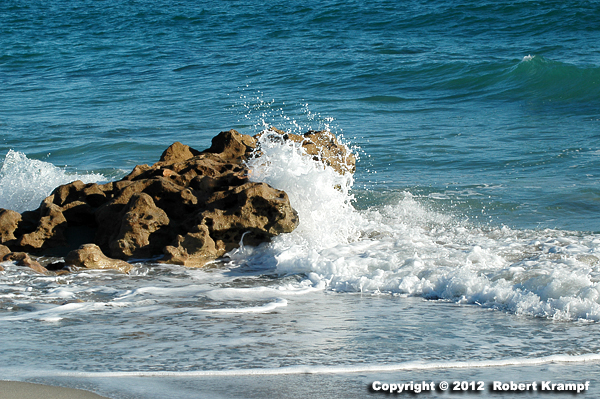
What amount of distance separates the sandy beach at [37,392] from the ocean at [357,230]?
8cm

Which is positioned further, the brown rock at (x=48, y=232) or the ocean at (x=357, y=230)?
the brown rock at (x=48, y=232)

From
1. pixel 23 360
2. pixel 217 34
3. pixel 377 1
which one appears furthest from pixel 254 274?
pixel 377 1

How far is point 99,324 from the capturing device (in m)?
4.09

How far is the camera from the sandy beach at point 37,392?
2.99 metres

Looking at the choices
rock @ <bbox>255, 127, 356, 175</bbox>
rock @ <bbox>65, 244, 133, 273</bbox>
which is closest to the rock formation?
rock @ <bbox>65, 244, 133, 273</bbox>

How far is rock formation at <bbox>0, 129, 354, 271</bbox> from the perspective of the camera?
579 cm

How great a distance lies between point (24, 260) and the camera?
5516mm

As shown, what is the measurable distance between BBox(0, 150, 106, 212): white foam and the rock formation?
3.92 feet

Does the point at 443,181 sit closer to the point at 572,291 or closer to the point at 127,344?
the point at 572,291

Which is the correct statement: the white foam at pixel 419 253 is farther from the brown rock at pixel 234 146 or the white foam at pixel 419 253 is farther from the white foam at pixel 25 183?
the white foam at pixel 25 183

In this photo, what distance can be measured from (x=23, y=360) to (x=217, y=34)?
907 inches

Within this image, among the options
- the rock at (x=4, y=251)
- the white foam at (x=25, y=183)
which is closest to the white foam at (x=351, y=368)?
the rock at (x=4, y=251)

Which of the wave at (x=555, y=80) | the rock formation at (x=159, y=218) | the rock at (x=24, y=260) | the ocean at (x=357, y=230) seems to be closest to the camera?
the ocean at (x=357, y=230)

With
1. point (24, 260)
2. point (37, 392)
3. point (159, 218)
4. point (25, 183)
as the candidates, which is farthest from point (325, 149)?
point (37, 392)
